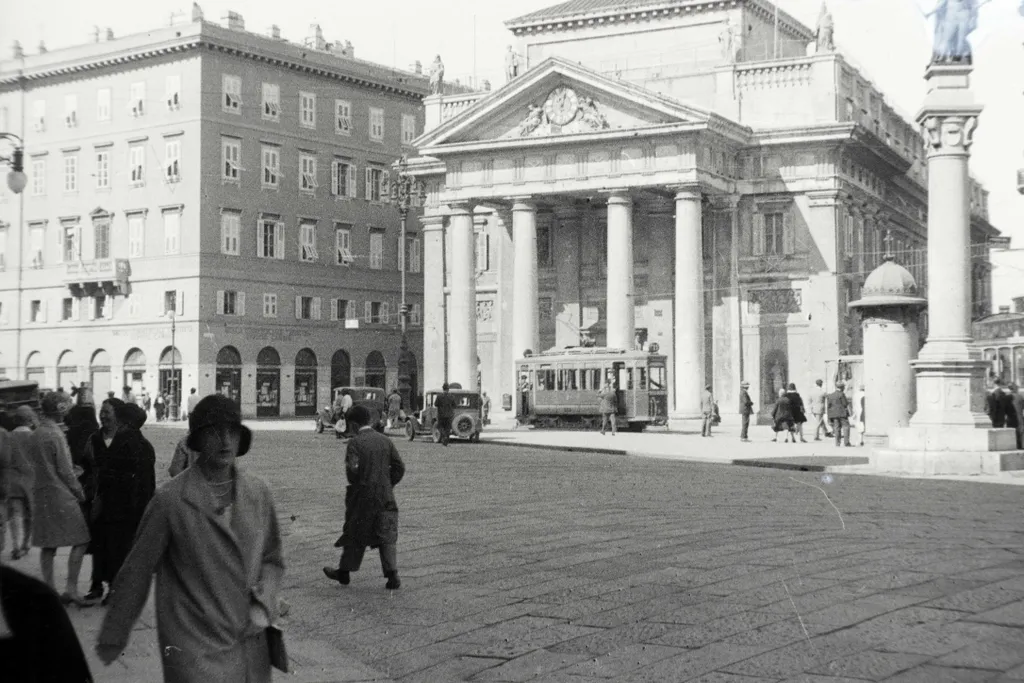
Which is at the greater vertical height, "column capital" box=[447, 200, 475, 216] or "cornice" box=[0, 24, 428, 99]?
"cornice" box=[0, 24, 428, 99]

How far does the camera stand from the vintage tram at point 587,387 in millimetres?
46781

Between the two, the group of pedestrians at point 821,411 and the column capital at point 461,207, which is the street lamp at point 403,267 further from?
the group of pedestrians at point 821,411

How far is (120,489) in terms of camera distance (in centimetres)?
1046

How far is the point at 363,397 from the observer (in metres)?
45.8

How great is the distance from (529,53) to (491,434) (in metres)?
23.4

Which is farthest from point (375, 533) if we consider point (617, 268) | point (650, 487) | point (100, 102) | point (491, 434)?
point (100, 102)

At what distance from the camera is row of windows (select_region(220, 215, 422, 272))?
6275cm

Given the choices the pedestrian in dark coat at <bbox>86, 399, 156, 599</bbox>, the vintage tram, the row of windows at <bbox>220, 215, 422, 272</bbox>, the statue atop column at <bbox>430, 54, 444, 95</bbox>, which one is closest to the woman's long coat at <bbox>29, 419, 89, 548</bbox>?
the pedestrian in dark coat at <bbox>86, 399, 156, 599</bbox>

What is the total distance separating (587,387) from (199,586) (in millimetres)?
43171

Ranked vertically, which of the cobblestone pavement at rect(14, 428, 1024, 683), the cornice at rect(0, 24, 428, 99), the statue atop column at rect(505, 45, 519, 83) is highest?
the cornice at rect(0, 24, 428, 99)

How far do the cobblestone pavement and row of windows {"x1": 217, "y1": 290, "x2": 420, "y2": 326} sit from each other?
43838 mm

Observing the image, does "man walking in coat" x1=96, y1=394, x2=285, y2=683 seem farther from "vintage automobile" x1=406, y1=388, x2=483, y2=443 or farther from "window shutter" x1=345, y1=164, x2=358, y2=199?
"window shutter" x1=345, y1=164, x2=358, y2=199

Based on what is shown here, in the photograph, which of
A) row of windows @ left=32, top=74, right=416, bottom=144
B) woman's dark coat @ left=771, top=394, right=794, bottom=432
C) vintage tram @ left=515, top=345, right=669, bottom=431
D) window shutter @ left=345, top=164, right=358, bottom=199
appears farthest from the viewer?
window shutter @ left=345, top=164, right=358, bottom=199

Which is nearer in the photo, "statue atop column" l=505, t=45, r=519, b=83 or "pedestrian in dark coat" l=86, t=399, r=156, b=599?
"pedestrian in dark coat" l=86, t=399, r=156, b=599
